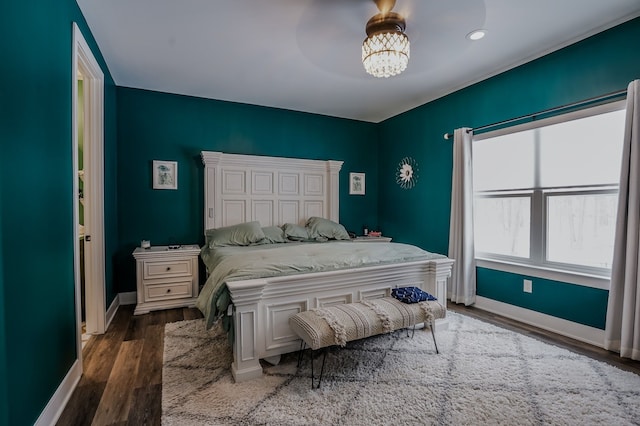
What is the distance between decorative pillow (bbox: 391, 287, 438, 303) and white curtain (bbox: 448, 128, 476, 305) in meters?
1.37

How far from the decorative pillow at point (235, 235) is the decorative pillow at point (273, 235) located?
110 millimetres

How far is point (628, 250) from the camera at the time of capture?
7.55ft

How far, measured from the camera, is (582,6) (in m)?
2.23

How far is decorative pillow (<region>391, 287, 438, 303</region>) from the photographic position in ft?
7.64

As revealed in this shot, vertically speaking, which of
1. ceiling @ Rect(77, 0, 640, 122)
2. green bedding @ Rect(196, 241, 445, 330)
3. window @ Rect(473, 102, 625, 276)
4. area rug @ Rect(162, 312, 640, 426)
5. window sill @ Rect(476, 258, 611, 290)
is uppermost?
ceiling @ Rect(77, 0, 640, 122)

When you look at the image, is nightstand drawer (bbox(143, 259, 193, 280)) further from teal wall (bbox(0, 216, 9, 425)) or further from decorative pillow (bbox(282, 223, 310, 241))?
teal wall (bbox(0, 216, 9, 425))

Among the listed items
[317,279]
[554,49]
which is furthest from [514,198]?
[317,279]

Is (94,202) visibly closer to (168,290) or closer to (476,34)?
(168,290)

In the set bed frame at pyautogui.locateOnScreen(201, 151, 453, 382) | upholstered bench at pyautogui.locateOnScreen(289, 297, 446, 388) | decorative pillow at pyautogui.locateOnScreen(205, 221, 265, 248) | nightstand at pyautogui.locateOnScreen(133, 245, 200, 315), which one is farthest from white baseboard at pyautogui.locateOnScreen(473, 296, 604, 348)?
nightstand at pyautogui.locateOnScreen(133, 245, 200, 315)

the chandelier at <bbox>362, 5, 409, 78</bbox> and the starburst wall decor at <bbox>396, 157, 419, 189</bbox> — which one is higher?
the chandelier at <bbox>362, 5, 409, 78</bbox>

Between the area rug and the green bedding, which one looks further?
the green bedding

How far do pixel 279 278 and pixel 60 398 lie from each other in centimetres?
140

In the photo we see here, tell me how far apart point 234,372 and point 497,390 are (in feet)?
5.51

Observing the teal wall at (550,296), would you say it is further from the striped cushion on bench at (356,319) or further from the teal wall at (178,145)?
the teal wall at (178,145)
